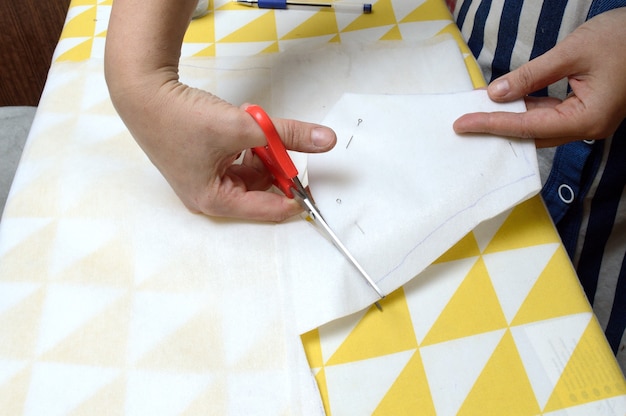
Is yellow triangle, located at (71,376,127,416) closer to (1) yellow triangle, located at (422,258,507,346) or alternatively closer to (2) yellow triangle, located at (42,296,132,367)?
(2) yellow triangle, located at (42,296,132,367)

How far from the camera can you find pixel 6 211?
0.58 meters

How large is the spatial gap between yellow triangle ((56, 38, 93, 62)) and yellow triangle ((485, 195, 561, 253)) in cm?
61

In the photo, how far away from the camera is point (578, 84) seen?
0.55 meters

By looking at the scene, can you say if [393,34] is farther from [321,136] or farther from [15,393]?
[15,393]

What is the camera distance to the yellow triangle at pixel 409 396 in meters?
0.45

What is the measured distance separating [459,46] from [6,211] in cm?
61

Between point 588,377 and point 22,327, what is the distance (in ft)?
1.74

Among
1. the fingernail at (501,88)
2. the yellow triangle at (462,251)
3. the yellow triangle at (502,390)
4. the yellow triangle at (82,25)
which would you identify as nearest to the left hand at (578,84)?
the fingernail at (501,88)

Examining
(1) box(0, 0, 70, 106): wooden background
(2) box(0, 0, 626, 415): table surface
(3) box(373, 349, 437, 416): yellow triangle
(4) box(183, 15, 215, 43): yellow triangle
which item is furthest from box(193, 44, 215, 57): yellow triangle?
(1) box(0, 0, 70, 106): wooden background

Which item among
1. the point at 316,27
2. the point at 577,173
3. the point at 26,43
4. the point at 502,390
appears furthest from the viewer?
the point at 26,43

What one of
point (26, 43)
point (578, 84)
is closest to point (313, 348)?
point (578, 84)

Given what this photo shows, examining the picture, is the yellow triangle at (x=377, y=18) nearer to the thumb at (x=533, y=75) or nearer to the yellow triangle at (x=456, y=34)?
the yellow triangle at (x=456, y=34)

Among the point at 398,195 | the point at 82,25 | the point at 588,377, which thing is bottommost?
Answer: the point at 588,377

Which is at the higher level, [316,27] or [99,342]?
[316,27]
